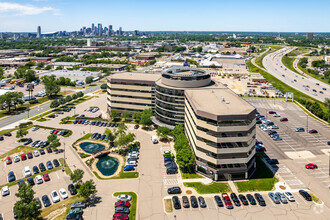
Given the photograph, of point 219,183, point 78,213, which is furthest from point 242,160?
point 78,213

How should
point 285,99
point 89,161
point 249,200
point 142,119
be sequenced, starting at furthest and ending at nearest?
point 285,99 < point 142,119 < point 89,161 < point 249,200

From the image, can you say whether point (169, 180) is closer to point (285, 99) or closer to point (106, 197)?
point (106, 197)

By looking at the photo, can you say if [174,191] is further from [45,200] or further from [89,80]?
[89,80]

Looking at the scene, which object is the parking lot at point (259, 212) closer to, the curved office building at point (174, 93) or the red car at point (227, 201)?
the red car at point (227, 201)

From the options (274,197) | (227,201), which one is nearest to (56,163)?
(227,201)

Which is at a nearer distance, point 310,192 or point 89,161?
point 310,192

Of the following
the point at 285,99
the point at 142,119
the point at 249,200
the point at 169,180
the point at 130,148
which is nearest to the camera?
the point at 249,200

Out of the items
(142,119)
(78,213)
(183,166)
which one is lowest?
(78,213)

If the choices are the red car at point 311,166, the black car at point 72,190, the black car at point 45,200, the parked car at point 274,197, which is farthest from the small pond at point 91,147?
the red car at point 311,166
